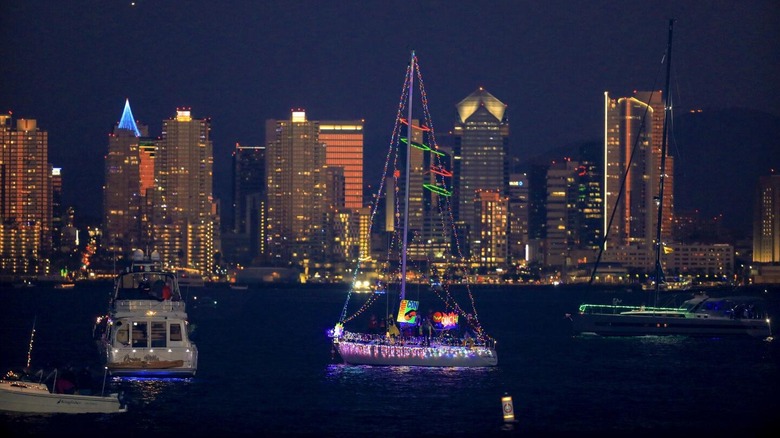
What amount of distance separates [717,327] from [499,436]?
48078 millimetres

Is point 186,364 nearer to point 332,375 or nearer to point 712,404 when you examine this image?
point 332,375

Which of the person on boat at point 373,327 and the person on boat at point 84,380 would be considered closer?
the person on boat at point 84,380

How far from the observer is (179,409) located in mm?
49094

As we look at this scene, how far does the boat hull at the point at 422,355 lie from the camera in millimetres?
61094

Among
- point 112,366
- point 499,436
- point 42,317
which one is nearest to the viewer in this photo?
point 499,436

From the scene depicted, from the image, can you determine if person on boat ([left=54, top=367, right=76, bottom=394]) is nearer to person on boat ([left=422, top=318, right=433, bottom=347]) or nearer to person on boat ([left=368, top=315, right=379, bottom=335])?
person on boat ([left=368, top=315, right=379, bottom=335])

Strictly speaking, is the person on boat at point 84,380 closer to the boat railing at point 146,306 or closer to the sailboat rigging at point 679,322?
the boat railing at point 146,306

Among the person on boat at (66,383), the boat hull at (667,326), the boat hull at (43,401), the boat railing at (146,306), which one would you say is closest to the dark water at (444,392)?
the boat hull at (43,401)

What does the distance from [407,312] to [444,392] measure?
642cm

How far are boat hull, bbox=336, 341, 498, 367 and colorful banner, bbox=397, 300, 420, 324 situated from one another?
1145mm

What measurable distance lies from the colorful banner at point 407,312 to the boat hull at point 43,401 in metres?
18.2

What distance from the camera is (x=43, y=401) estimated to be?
1756 inches

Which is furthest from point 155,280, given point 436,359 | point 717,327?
point 717,327

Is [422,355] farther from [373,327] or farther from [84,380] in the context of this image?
[84,380]
